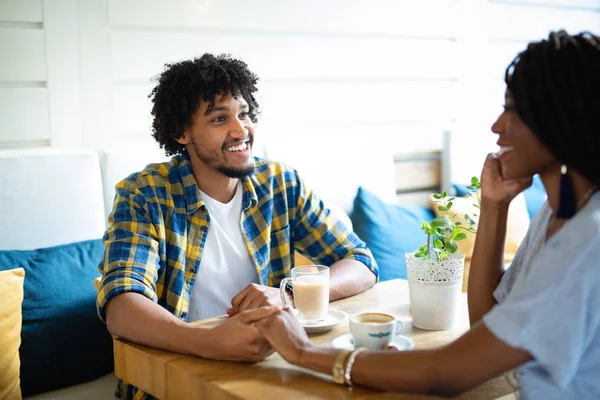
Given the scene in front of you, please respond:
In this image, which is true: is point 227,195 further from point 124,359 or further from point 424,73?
point 424,73

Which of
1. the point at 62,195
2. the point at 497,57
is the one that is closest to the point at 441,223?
the point at 62,195

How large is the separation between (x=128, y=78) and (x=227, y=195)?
952 mm

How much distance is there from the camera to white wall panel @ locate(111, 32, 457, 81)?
8.50 feet

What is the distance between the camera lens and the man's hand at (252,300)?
147cm

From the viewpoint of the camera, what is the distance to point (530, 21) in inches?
154

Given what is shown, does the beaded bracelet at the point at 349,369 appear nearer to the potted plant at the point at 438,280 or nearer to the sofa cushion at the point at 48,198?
the potted plant at the point at 438,280

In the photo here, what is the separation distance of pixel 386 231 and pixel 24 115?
1.48m

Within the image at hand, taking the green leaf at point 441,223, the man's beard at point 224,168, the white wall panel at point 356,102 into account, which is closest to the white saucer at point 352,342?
the green leaf at point 441,223

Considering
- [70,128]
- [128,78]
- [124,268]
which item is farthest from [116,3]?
[124,268]

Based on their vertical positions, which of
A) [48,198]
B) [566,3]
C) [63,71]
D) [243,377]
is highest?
[566,3]

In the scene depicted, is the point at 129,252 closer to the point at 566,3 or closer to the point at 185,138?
the point at 185,138

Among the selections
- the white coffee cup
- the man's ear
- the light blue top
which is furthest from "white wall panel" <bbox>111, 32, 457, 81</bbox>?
the light blue top

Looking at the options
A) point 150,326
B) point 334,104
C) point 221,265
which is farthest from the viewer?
point 334,104

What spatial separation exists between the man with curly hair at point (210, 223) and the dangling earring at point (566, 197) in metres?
0.67
